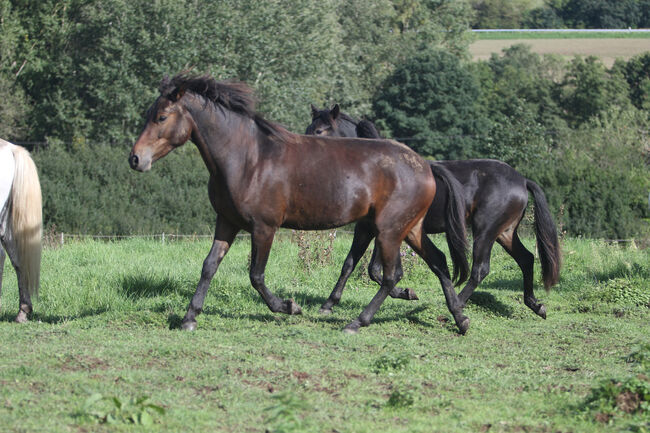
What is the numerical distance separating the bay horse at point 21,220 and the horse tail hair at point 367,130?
3748mm

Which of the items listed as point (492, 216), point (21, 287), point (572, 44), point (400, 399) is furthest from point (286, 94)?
point (572, 44)

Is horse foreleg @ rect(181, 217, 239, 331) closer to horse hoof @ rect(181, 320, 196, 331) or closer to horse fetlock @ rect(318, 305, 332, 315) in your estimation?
horse hoof @ rect(181, 320, 196, 331)

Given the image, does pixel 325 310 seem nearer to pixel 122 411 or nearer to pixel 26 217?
pixel 26 217

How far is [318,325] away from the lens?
26.8ft

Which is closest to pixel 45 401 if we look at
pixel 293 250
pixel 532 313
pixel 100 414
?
pixel 100 414

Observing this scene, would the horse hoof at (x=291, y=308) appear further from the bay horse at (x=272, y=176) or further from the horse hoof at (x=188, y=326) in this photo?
the horse hoof at (x=188, y=326)

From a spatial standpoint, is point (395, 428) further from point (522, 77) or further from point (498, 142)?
point (522, 77)

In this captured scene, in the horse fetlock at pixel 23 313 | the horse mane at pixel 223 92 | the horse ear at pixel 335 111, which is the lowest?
the horse fetlock at pixel 23 313

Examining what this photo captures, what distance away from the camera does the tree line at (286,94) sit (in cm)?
2798

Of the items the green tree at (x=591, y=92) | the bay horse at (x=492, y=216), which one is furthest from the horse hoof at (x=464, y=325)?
the green tree at (x=591, y=92)

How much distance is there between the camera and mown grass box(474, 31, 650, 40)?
78125 millimetres

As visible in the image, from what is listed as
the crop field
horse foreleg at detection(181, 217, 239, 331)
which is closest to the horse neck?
horse foreleg at detection(181, 217, 239, 331)

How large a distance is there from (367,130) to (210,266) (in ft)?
9.85

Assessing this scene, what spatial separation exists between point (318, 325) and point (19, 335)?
109 inches
